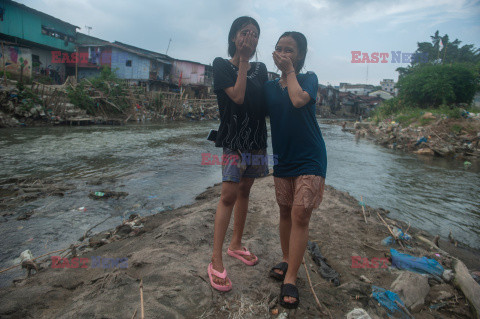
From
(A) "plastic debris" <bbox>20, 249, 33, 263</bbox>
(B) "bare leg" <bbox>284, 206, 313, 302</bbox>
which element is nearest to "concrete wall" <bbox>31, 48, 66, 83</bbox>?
(A) "plastic debris" <bbox>20, 249, 33, 263</bbox>

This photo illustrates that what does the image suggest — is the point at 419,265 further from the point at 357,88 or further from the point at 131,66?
the point at 357,88

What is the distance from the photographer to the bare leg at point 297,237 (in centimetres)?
Result: 168

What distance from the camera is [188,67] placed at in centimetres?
3009

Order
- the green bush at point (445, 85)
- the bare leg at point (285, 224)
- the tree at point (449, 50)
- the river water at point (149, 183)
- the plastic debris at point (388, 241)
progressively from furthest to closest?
1. the tree at point (449, 50)
2. the green bush at point (445, 85)
3. the river water at point (149, 183)
4. the plastic debris at point (388, 241)
5. the bare leg at point (285, 224)

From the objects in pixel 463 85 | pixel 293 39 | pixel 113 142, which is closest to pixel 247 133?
pixel 293 39

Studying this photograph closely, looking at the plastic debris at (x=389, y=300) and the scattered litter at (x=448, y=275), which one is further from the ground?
the plastic debris at (x=389, y=300)

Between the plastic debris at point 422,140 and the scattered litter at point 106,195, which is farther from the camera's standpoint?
the plastic debris at point 422,140

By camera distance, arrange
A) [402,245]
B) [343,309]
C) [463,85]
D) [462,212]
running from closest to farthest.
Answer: [343,309]
[402,245]
[462,212]
[463,85]

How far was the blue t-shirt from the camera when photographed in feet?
5.61

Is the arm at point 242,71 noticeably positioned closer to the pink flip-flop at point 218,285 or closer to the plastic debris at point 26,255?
the pink flip-flop at point 218,285

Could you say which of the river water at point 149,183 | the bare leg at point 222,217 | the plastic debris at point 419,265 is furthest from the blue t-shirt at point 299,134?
the river water at point 149,183

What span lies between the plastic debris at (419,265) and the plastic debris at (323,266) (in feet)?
2.22

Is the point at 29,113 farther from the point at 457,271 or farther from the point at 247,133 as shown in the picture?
the point at 457,271

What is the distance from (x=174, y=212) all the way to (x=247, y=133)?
7.57 ft
